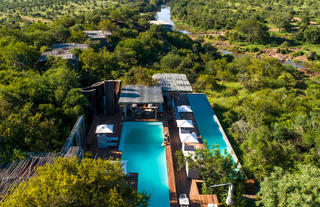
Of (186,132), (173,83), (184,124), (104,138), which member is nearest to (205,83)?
(173,83)

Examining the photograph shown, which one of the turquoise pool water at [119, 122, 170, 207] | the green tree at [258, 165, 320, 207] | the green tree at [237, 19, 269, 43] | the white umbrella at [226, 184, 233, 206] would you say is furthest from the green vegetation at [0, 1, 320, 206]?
the green tree at [237, 19, 269, 43]

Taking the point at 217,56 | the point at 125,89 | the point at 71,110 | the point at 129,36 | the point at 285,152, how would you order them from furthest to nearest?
the point at 217,56 → the point at 129,36 → the point at 125,89 → the point at 71,110 → the point at 285,152

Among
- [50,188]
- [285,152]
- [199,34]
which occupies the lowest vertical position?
[199,34]

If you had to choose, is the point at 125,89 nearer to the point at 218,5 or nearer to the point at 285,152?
the point at 285,152

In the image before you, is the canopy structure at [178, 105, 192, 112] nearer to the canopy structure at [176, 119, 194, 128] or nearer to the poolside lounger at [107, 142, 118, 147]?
the canopy structure at [176, 119, 194, 128]

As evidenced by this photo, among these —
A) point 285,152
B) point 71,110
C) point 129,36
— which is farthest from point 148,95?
point 129,36

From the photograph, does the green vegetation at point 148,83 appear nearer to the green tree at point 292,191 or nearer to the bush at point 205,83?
the bush at point 205,83

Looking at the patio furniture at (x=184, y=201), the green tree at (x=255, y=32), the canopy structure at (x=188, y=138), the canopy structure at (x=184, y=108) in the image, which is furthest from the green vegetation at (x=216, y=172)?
the green tree at (x=255, y=32)
